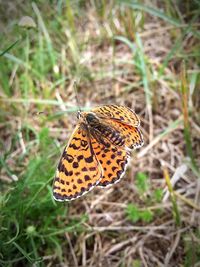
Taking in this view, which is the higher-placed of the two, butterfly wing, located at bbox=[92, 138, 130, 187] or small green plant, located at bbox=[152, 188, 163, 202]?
butterfly wing, located at bbox=[92, 138, 130, 187]

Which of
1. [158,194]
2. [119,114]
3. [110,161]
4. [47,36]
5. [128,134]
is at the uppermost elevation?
[47,36]

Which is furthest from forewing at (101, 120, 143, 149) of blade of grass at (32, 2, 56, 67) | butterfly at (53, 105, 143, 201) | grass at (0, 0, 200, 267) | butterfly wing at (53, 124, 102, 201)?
blade of grass at (32, 2, 56, 67)

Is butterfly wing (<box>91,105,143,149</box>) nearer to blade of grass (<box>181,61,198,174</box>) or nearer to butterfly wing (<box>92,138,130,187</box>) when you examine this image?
butterfly wing (<box>92,138,130,187</box>)

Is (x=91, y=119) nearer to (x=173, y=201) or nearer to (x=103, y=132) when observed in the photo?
(x=103, y=132)

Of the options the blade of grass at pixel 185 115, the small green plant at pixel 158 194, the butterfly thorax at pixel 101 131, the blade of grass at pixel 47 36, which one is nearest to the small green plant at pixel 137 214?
the small green plant at pixel 158 194

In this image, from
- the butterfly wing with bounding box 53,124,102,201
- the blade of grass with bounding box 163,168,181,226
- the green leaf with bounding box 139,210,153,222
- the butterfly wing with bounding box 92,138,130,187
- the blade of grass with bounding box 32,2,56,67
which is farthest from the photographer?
the blade of grass with bounding box 32,2,56,67

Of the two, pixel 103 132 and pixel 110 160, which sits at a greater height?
pixel 103 132

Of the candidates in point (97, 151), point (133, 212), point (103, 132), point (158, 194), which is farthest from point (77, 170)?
point (158, 194)
